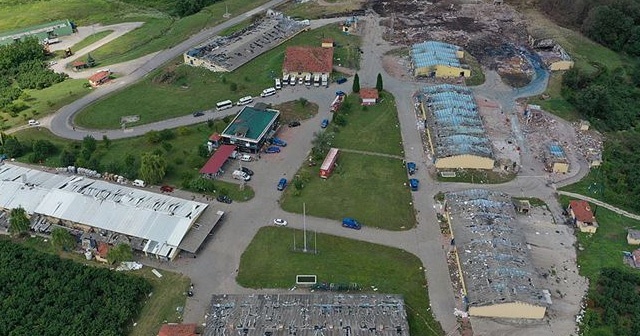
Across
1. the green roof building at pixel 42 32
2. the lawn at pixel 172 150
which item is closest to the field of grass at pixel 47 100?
the lawn at pixel 172 150

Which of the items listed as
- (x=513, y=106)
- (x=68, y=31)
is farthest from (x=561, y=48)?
(x=68, y=31)

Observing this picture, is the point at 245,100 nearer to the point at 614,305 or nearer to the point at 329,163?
the point at 329,163

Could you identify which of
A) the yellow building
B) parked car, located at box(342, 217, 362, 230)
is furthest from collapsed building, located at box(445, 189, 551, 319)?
the yellow building

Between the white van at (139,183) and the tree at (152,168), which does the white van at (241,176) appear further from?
the white van at (139,183)

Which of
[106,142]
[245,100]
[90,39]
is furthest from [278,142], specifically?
[90,39]

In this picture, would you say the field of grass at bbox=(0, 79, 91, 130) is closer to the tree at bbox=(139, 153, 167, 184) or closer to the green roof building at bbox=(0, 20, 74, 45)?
the green roof building at bbox=(0, 20, 74, 45)
